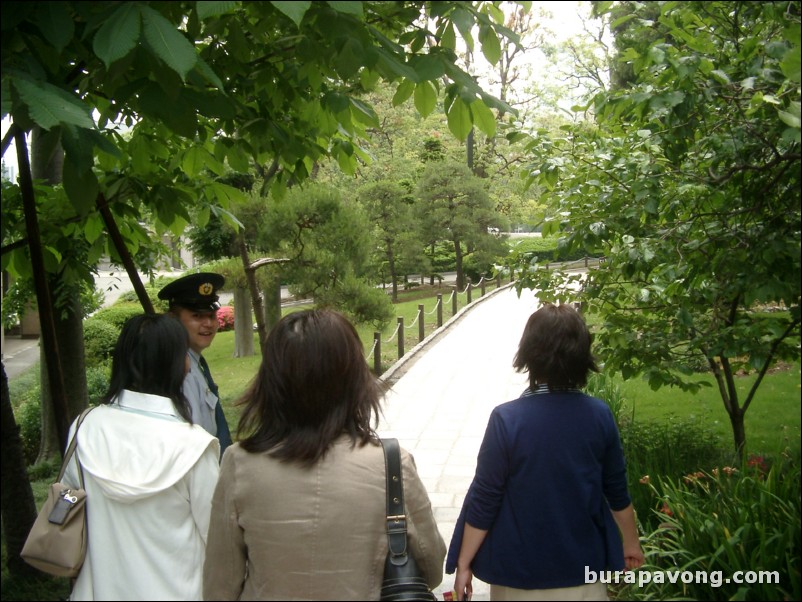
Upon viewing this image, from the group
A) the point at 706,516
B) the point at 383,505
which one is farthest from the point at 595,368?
the point at 706,516

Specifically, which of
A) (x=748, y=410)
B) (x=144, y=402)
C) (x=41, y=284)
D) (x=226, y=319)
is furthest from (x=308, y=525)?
(x=226, y=319)

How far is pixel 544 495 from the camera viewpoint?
264 centimetres

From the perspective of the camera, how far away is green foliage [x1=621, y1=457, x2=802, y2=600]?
318 cm

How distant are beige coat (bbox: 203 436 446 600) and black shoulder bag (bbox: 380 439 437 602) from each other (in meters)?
0.02

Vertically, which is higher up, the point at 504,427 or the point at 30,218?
the point at 30,218

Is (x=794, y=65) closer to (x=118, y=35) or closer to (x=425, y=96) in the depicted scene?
(x=425, y=96)

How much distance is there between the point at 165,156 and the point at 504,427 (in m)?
2.59

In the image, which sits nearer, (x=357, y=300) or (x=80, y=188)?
(x=80, y=188)

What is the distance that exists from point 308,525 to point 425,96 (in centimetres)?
191

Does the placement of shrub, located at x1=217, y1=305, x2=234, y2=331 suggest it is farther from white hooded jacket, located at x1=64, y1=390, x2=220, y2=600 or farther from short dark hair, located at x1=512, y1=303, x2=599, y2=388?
white hooded jacket, located at x1=64, y1=390, x2=220, y2=600

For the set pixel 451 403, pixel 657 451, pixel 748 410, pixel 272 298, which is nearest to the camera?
pixel 657 451

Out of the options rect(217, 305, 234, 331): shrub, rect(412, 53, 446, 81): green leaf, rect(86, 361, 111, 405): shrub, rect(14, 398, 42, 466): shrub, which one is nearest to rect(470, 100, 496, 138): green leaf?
rect(412, 53, 446, 81): green leaf

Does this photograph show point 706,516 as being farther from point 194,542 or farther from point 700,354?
point 194,542

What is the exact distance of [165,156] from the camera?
4.28 metres
